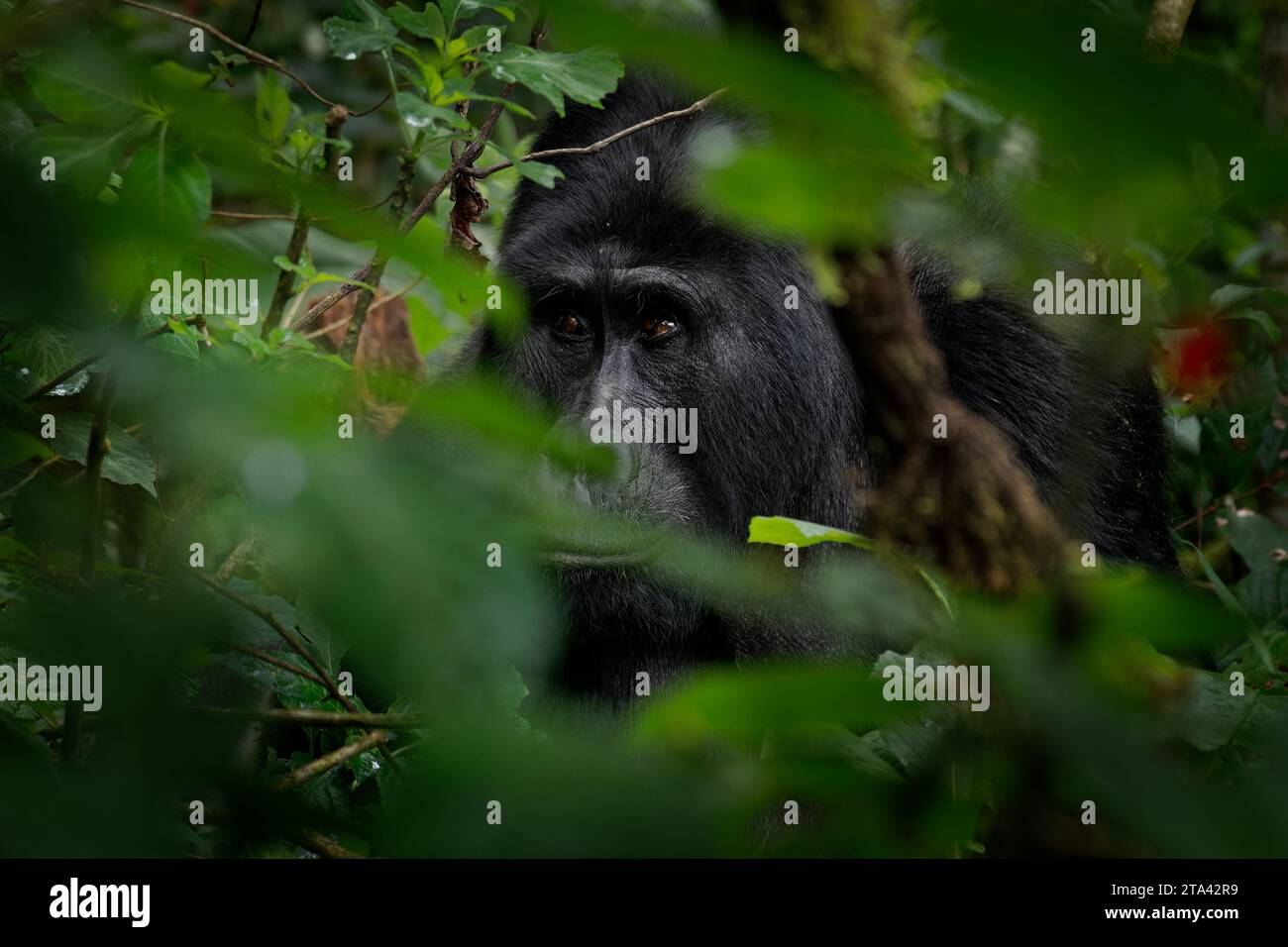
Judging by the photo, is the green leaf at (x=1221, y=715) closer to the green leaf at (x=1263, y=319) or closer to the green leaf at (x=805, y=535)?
the green leaf at (x=805, y=535)

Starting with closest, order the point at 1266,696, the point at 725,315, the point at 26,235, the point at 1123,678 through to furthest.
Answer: the point at 26,235 < the point at 1123,678 < the point at 1266,696 < the point at 725,315

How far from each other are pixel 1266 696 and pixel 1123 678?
3.10 ft

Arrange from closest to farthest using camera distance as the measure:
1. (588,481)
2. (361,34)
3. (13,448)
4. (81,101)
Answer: (13,448)
(81,101)
(361,34)
(588,481)

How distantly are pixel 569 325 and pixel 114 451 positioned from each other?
1.59 metres

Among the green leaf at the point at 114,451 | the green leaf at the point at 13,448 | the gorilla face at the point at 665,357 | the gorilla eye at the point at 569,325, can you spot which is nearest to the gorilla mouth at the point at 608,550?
the gorilla face at the point at 665,357

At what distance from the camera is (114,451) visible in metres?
1.67

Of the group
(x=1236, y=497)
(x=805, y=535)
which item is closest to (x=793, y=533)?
(x=805, y=535)

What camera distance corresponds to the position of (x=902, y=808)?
0.60 meters

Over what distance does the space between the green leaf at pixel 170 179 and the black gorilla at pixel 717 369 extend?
1.80 metres

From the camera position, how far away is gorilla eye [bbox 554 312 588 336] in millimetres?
3121

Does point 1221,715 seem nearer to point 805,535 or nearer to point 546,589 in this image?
point 805,535

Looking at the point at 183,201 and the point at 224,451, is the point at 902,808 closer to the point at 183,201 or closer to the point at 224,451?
the point at 224,451

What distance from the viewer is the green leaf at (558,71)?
1.64m
